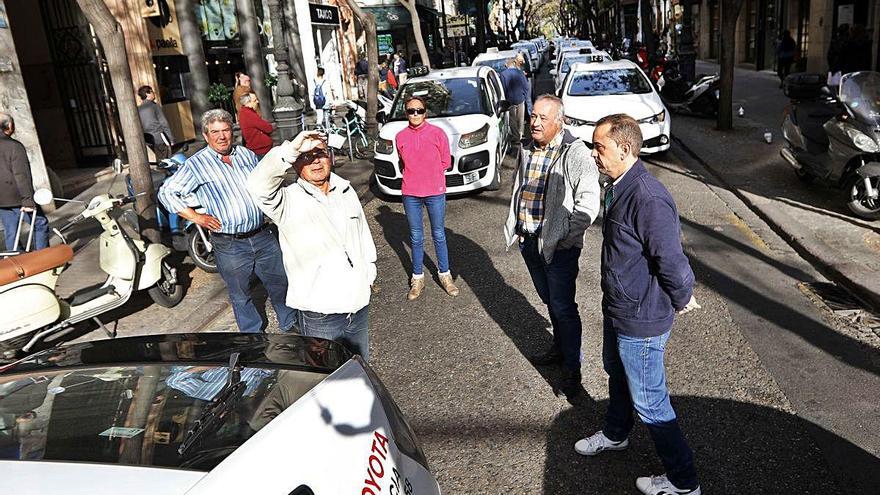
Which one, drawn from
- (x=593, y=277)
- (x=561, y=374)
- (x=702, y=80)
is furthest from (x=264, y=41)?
(x=561, y=374)

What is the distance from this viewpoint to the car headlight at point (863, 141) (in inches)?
300

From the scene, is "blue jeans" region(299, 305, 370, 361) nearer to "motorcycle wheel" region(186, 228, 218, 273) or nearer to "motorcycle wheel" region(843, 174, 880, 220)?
"motorcycle wheel" region(186, 228, 218, 273)

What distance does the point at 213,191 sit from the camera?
480cm

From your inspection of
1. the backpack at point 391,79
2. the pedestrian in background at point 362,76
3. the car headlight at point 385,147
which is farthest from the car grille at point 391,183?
the pedestrian in background at point 362,76

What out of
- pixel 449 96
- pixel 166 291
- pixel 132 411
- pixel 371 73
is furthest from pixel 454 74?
pixel 132 411

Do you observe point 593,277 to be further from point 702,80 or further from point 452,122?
point 702,80

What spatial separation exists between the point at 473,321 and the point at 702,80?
42.8ft

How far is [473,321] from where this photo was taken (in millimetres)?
5805

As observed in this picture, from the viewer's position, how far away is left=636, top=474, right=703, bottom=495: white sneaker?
318cm

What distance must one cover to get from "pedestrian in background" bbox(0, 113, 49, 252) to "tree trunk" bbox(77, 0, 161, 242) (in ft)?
3.22

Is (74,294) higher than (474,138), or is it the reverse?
(474,138)

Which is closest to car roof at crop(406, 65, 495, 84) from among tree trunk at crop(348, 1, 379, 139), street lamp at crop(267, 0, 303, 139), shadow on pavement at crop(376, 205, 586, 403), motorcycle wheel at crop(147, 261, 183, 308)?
street lamp at crop(267, 0, 303, 139)

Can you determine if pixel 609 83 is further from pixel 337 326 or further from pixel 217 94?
pixel 337 326

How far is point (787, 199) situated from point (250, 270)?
7104 mm
